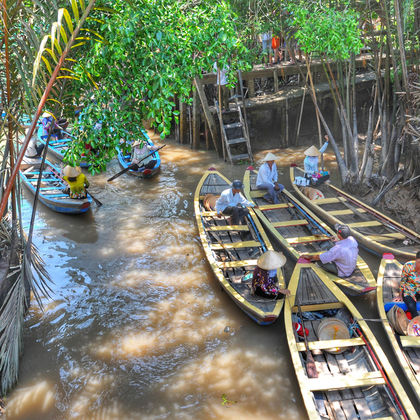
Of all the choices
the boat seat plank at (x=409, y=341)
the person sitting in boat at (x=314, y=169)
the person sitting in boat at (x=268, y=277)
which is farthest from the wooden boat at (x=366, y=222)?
the person sitting in boat at (x=268, y=277)

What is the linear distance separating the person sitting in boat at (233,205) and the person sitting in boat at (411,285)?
10.5 feet

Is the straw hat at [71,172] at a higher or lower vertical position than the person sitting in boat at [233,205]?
higher

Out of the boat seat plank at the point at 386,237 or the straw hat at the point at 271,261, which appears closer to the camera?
the straw hat at the point at 271,261

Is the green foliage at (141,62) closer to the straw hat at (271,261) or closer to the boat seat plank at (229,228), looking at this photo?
the straw hat at (271,261)

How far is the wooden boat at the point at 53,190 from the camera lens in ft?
30.4

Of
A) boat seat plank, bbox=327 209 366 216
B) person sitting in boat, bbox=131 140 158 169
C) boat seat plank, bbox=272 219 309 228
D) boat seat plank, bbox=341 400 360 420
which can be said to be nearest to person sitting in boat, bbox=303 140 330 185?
boat seat plank, bbox=327 209 366 216

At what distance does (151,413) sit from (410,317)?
3.52 meters

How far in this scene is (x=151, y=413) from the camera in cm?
492

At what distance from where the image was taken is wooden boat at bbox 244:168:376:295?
6.30 metres

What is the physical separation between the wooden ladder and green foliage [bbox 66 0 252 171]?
18.9 feet

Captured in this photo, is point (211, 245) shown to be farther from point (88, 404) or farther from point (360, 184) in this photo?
point (360, 184)

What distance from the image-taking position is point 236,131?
12.1 meters

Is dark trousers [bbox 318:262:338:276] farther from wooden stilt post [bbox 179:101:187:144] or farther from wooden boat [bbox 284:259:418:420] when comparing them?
wooden stilt post [bbox 179:101:187:144]

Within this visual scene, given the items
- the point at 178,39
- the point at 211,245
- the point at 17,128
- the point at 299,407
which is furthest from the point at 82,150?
the point at 299,407
